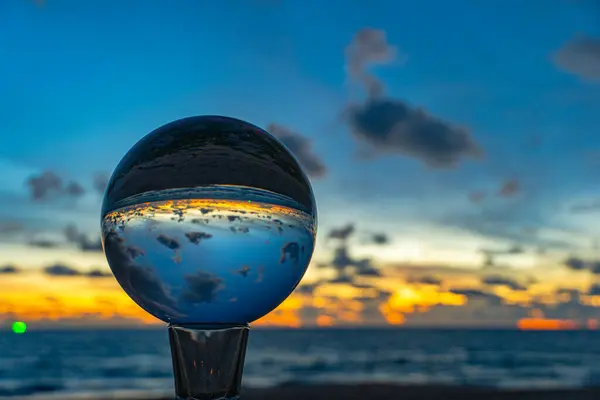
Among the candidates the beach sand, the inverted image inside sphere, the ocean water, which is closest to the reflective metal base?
the ocean water

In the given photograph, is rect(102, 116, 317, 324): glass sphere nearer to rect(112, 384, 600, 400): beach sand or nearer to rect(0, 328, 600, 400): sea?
rect(112, 384, 600, 400): beach sand

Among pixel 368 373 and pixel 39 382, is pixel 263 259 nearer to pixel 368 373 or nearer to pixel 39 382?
pixel 39 382

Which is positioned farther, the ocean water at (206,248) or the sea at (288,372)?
the sea at (288,372)

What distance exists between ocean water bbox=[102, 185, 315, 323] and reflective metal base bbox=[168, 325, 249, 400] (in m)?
0.06

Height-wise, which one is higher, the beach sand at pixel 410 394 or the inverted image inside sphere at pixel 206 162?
the inverted image inside sphere at pixel 206 162

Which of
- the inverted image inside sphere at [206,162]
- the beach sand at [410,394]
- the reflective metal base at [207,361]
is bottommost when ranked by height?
the reflective metal base at [207,361]

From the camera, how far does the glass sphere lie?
2.97 m

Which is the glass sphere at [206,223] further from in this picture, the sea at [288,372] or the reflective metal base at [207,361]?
the sea at [288,372]

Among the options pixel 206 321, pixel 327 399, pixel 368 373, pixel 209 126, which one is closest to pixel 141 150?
pixel 209 126

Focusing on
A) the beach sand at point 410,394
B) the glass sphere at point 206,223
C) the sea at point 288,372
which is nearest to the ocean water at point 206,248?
the glass sphere at point 206,223

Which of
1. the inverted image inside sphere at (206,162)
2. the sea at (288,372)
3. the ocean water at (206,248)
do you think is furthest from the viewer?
the sea at (288,372)

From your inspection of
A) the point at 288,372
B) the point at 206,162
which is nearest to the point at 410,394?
the point at 206,162

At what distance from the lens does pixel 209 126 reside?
3.22 m

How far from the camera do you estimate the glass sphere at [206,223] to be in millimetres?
2967
